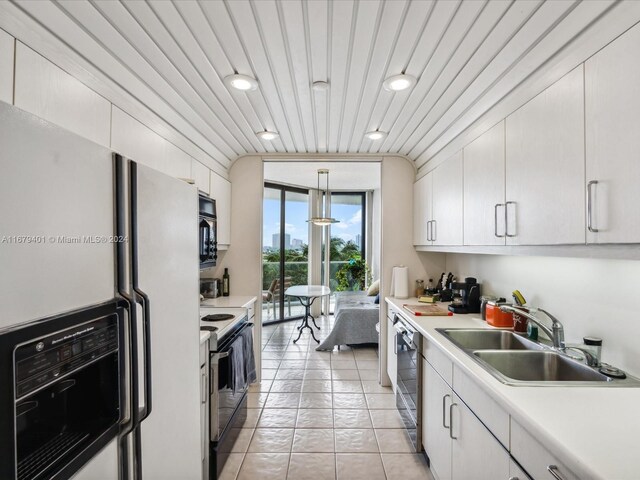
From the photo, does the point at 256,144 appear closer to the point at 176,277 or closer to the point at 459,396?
the point at 176,277

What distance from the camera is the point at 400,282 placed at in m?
3.39

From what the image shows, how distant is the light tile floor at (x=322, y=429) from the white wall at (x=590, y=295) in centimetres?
136

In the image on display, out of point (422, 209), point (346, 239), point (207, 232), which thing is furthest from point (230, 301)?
point (346, 239)

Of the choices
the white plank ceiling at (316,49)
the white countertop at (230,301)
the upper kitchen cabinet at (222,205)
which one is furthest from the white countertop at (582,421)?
the upper kitchen cabinet at (222,205)

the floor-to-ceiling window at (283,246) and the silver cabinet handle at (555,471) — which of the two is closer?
the silver cabinet handle at (555,471)

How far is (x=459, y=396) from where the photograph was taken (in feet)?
5.45

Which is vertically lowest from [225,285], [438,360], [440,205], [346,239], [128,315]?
[438,360]

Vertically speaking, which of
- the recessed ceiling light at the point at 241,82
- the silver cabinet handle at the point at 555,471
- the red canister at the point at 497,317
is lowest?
the silver cabinet handle at the point at 555,471

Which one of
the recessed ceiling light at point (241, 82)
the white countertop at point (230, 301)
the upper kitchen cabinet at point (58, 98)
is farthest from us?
the white countertop at point (230, 301)

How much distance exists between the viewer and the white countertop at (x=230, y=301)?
297 centimetres

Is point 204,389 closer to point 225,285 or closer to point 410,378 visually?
point 410,378

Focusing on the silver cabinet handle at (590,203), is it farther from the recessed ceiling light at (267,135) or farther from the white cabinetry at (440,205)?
the recessed ceiling light at (267,135)

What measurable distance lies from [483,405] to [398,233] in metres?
2.28

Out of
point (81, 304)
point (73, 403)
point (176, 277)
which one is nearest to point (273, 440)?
point (176, 277)
